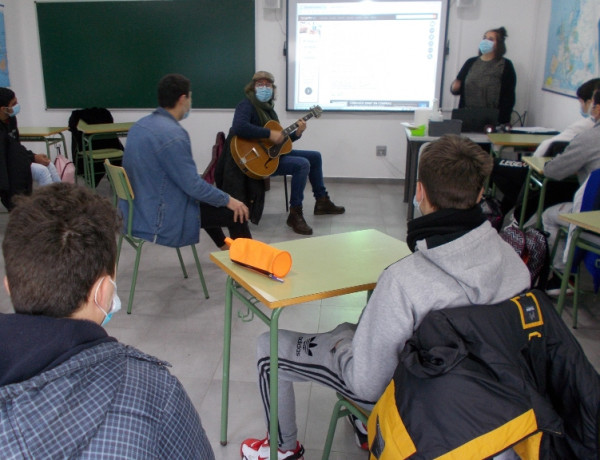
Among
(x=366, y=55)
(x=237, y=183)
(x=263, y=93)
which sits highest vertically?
(x=366, y=55)

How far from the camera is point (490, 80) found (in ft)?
16.6

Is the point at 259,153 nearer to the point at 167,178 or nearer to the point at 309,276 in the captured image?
the point at 167,178

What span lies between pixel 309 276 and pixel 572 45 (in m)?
3.86

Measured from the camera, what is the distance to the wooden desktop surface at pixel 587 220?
2.05m

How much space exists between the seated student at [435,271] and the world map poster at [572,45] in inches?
123

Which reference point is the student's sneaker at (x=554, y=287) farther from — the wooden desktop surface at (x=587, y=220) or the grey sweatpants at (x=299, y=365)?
the grey sweatpants at (x=299, y=365)

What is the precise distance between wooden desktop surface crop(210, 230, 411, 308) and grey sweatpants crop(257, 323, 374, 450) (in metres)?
0.15

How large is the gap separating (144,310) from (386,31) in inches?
158

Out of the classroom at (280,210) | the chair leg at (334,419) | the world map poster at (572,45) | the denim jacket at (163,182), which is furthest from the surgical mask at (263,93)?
the chair leg at (334,419)

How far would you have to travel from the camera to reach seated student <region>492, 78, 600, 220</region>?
3213 millimetres

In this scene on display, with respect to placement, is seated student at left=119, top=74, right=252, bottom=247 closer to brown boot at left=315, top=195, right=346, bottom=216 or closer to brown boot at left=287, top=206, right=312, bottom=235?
brown boot at left=287, top=206, right=312, bottom=235

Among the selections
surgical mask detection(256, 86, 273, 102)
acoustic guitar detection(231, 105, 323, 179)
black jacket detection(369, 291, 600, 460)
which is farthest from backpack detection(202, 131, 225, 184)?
black jacket detection(369, 291, 600, 460)

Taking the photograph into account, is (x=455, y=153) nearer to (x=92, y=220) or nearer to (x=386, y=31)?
(x=92, y=220)

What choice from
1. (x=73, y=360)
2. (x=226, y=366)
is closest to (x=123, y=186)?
(x=226, y=366)
